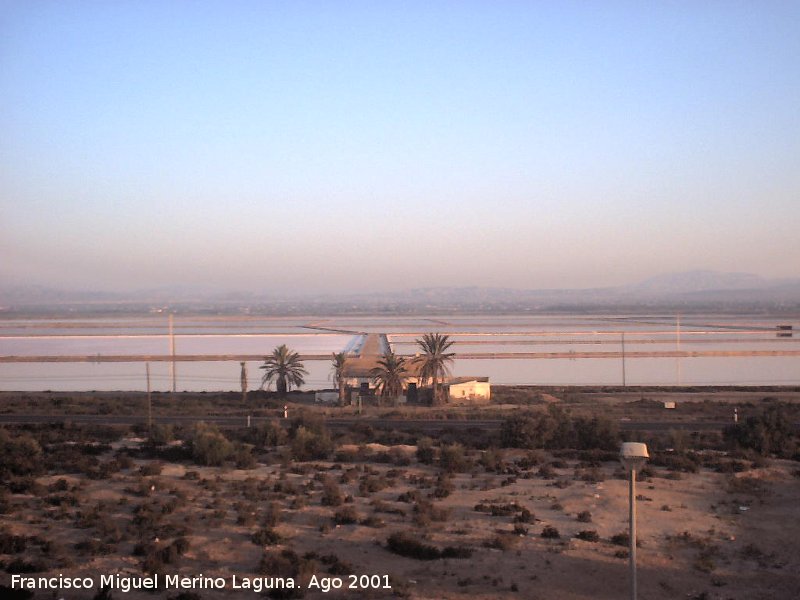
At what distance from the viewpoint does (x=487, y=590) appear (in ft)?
31.7

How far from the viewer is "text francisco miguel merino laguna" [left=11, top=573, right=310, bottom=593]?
A: 9.55 metres

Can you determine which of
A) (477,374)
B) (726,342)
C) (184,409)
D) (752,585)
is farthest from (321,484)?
(726,342)

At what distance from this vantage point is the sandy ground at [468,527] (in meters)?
9.98

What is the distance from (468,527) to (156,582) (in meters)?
4.49

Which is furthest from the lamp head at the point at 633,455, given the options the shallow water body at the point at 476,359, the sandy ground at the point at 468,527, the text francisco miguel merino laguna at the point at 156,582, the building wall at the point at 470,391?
the shallow water body at the point at 476,359

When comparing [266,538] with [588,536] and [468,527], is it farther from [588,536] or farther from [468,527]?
[588,536]

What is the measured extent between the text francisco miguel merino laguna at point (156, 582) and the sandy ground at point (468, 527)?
0.13 metres

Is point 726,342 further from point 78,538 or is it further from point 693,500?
point 78,538

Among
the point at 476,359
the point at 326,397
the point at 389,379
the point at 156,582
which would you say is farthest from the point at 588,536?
the point at 476,359

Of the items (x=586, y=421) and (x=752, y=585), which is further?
(x=586, y=421)

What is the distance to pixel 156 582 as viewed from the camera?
962 cm

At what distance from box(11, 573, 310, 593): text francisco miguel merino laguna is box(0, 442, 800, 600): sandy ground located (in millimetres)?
135

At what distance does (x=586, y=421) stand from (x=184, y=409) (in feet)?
46.1

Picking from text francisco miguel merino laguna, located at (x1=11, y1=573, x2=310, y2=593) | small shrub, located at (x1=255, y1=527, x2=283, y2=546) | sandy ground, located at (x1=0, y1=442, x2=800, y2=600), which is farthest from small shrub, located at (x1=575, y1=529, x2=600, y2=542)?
small shrub, located at (x1=255, y1=527, x2=283, y2=546)
